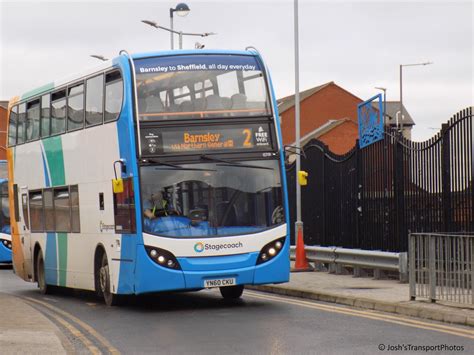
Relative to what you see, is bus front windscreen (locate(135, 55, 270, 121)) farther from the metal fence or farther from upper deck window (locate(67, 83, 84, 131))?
the metal fence

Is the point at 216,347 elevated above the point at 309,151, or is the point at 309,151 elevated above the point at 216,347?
the point at 309,151

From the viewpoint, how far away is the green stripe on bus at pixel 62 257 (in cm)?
2167

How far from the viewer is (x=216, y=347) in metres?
12.4

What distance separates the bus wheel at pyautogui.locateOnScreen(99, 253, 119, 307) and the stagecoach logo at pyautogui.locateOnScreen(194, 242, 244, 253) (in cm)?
238

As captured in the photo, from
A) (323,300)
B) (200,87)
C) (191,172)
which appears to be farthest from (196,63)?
(323,300)

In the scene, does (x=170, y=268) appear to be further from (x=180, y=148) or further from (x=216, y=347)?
(x=216, y=347)

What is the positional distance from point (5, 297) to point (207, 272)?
19.8 feet

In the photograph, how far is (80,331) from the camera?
14.9 meters

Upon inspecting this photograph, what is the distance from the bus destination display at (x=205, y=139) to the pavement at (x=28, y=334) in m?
3.14

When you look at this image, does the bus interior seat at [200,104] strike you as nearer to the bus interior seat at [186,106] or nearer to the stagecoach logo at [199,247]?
the bus interior seat at [186,106]

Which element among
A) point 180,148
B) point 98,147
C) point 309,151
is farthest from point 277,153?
point 309,151

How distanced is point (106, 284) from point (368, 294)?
4450 mm

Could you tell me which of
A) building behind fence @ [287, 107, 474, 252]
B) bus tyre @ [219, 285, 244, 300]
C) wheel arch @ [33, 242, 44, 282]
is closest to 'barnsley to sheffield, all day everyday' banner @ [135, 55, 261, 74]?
bus tyre @ [219, 285, 244, 300]

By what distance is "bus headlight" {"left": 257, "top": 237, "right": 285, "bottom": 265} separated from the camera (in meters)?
17.4
